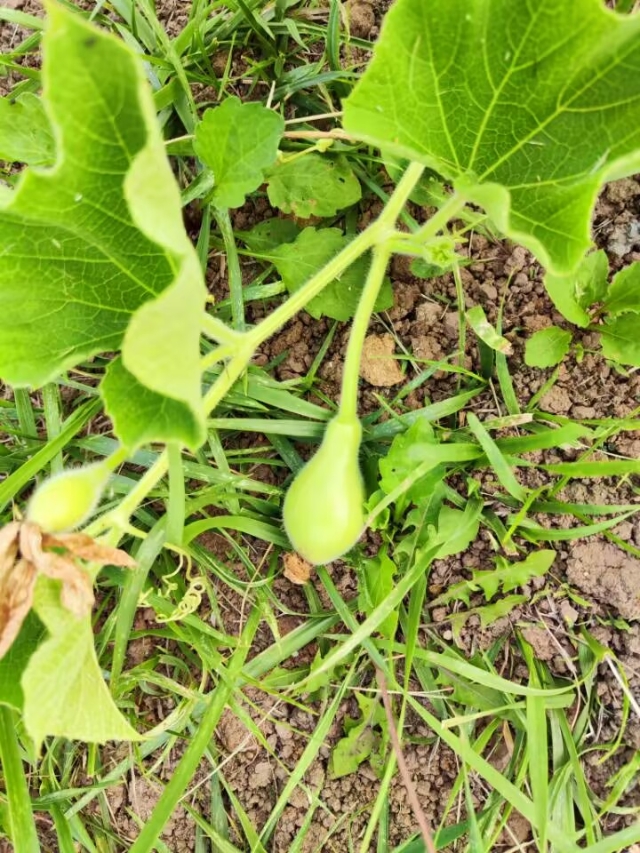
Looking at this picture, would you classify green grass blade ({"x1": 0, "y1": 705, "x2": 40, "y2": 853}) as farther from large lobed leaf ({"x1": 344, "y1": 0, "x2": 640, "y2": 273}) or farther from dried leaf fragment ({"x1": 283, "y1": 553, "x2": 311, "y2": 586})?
large lobed leaf ({"x1": 344, "y1": 0, "x2": 640, "y2": 273})

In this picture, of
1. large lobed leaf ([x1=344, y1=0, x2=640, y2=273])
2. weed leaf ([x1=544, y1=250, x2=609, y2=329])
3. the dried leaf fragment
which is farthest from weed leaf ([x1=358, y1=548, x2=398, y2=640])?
large lobed leaf ([x1=344, y1=0, x2=640, y2=273])

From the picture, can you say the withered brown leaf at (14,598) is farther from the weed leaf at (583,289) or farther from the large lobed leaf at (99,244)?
the weed leaf at (583,289)

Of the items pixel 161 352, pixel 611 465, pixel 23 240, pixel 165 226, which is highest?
pixel 165 226

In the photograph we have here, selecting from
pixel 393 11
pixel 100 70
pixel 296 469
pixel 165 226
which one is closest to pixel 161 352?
pixel 165 226

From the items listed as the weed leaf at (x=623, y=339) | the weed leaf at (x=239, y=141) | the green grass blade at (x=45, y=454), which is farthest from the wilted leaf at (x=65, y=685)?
the weed leaf at (x=623, y=339)

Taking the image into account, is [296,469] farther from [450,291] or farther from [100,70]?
[100,70]

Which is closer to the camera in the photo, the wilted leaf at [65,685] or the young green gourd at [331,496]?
the wilted leaf at [65,685]
